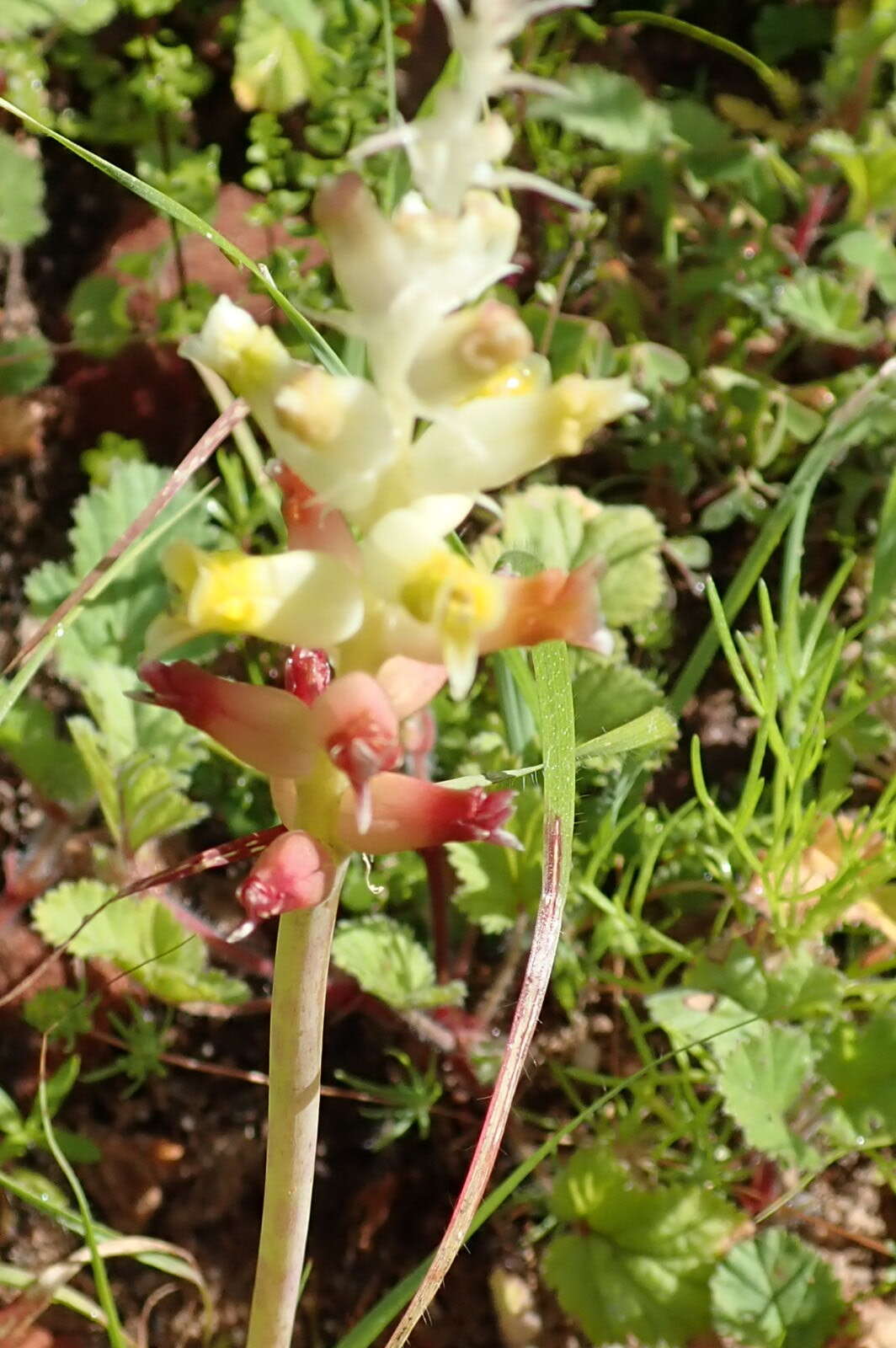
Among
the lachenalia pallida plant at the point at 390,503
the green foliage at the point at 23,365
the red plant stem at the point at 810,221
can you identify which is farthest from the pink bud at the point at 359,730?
the red plant stem at the point at 810,221

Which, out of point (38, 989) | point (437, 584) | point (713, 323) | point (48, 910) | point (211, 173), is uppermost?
point (437, 584)

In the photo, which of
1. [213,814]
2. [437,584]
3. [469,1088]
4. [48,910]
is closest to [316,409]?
[437,584]

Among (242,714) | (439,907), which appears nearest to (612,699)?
(439,907)

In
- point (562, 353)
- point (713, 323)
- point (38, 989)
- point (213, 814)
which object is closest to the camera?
point (38, 989)

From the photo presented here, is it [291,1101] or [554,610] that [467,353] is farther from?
[291,1101]

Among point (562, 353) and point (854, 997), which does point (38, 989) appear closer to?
point (854, 997)

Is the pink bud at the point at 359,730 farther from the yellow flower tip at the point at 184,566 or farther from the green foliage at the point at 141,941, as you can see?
the green foliage at the point at 141,941

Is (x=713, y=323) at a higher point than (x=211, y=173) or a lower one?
lower
